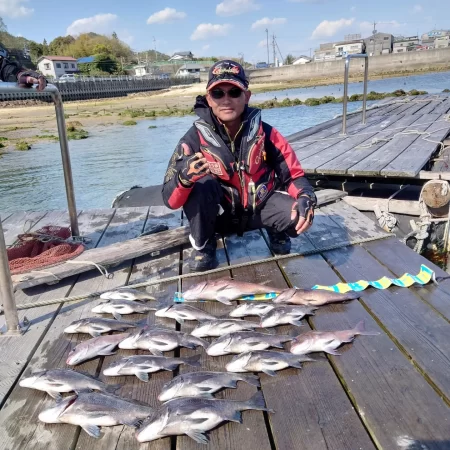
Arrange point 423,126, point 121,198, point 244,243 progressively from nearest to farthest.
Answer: point 244,243 < point 121,198 < point 423,126

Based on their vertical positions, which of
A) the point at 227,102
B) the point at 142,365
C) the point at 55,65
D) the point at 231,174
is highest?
the point at 55,65

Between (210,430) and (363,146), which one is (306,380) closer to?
(210,430)

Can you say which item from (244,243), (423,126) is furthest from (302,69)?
(244,243)

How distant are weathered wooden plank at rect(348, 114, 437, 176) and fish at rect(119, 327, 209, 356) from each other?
15.0ft

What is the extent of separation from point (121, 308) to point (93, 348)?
0.56 m

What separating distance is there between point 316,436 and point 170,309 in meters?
1.52

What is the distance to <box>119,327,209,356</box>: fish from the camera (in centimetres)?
283

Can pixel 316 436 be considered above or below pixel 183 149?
below

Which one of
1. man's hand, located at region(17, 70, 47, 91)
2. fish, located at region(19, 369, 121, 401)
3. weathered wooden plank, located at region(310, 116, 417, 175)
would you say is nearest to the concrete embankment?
weathered wooden plank, located at region(310, 116, 417, 175)

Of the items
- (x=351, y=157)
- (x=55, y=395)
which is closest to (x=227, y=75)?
(x=55, y=395)

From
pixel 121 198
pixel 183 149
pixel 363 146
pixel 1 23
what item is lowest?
pixel 121 198

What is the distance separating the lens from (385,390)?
7.79 feet

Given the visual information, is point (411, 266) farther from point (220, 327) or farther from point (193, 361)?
point (193, 361)

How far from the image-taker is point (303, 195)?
396cm
